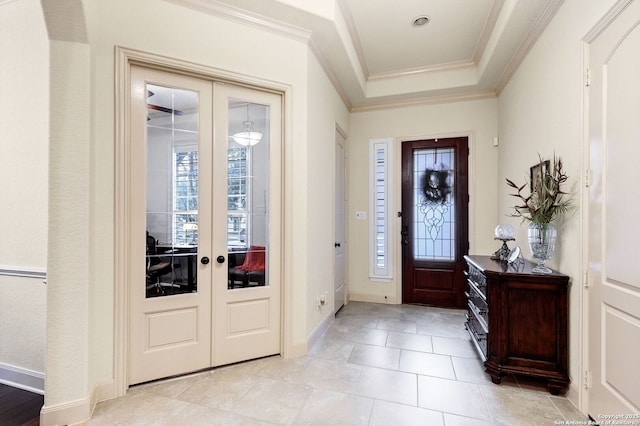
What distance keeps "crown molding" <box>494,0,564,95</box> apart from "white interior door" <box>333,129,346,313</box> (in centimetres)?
209

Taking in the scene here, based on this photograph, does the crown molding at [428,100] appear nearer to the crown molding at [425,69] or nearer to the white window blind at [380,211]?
the crown molding at [425,69]

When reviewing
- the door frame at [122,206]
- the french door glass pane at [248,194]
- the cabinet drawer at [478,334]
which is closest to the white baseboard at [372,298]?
the cabinet drawer at [478,334]

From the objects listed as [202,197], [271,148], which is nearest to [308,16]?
[271,148]

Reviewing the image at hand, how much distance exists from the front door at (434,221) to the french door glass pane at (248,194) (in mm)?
2441

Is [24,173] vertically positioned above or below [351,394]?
above

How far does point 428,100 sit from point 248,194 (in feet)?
10.2

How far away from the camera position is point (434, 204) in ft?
13.9

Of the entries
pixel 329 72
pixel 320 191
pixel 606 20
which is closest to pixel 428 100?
pixel 329 72

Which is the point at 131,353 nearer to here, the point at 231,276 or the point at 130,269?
the point at 130,269

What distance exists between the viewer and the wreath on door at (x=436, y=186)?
4.21 metres

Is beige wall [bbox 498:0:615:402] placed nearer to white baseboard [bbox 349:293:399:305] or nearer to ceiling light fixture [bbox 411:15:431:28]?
ceiling light fixture [bbox 411:15:431:28]

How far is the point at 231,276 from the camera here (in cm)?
253

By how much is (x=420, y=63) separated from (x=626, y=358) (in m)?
3.56

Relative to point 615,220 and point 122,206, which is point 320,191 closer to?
point 122,206
